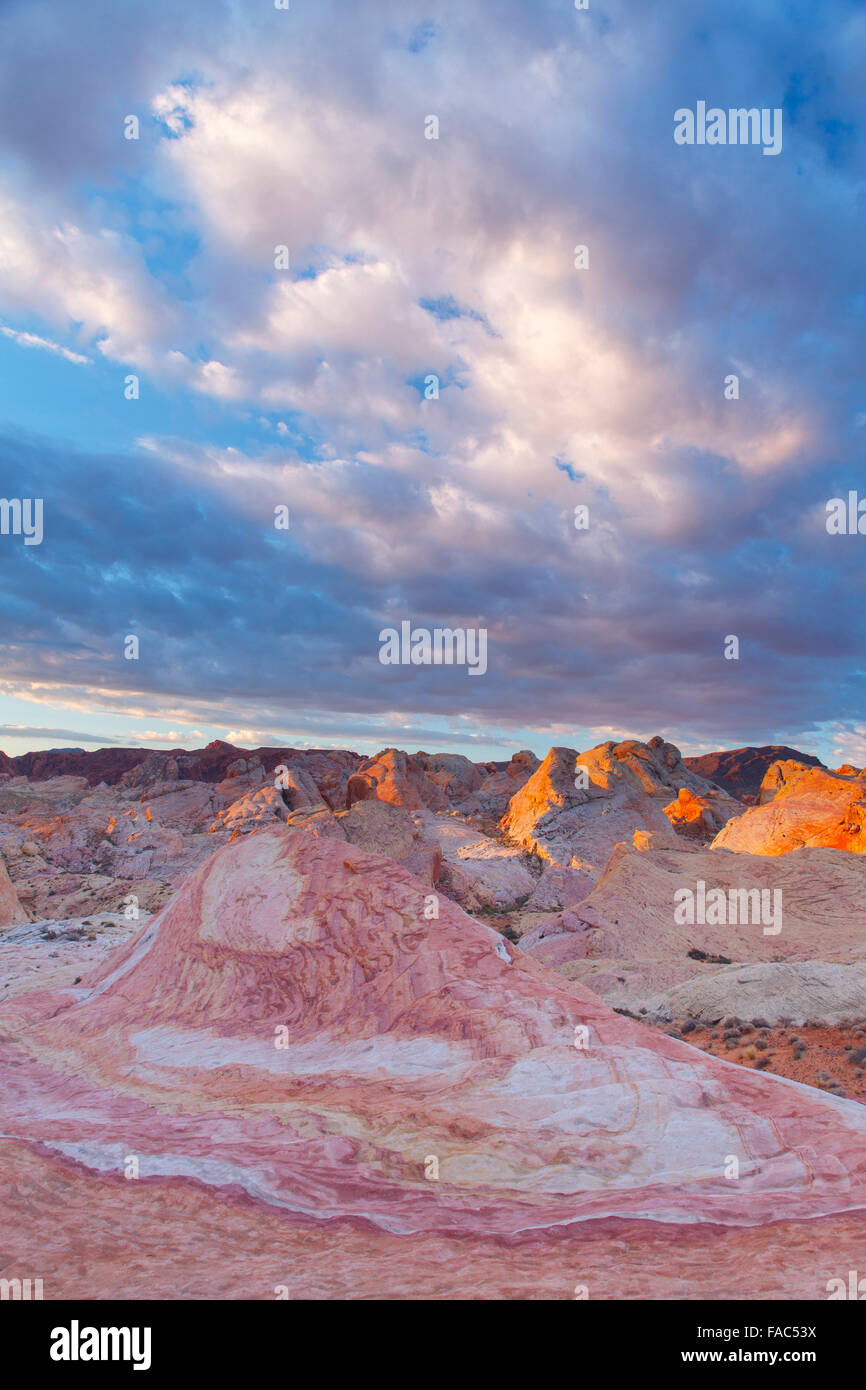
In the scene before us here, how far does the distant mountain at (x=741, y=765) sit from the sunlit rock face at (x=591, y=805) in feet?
352

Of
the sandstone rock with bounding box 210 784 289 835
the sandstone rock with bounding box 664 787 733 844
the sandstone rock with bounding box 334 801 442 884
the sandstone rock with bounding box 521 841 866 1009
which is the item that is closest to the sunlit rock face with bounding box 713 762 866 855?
the sandstone rock with bounding box 521 841 866 1009

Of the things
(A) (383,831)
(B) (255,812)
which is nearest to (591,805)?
(A) (383,831)

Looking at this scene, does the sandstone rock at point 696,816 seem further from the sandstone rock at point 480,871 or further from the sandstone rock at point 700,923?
the sandstone rock at point 700,923

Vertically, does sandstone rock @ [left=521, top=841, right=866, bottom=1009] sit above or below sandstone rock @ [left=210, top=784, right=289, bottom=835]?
below

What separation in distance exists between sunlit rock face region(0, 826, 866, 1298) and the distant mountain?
556 feet

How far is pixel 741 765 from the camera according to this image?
604ft

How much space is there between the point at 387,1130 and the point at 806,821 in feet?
141

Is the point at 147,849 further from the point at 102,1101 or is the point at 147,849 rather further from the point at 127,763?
the point at 127,763

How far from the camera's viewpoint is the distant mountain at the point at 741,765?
17225 cm

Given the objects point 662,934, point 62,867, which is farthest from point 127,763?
point 662,934

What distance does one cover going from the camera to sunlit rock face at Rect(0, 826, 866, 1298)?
545 cm

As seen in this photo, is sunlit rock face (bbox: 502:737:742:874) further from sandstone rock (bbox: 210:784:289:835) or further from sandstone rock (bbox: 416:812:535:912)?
sandstone rock (bbox: 210:784:289:835)

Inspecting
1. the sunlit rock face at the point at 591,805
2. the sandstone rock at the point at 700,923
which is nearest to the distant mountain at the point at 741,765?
the sunlit rock face at the point at 591,805
